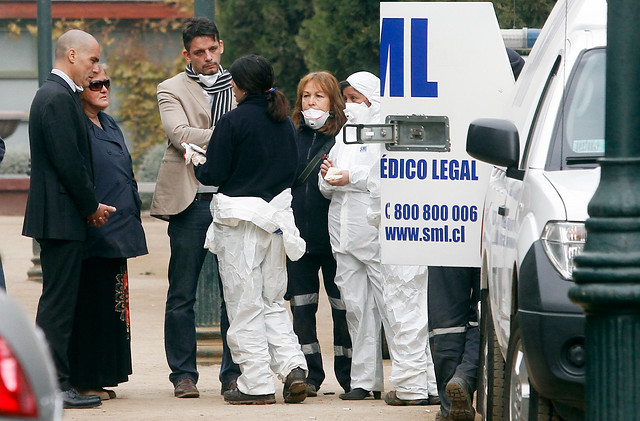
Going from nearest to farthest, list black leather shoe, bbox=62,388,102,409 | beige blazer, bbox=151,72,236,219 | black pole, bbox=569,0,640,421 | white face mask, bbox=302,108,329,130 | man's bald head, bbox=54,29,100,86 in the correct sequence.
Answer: black pole, bbox=569,0,640,421, black leather shoe, bbox=62,388,102,409, man's bald head, bbox=54,29,100,86, beige blazer, bbox=151,72,236,219, white face mask, bbox=302,108,329,130

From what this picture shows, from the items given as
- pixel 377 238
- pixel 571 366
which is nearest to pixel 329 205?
pixel 377 238

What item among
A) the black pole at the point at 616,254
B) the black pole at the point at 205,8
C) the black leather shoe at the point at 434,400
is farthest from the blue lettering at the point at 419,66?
the black pole at the point at 616,254

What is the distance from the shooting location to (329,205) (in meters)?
8.33

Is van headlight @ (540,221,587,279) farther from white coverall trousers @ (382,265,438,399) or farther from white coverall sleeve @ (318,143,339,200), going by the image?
white coverall sleeve @ (318,143,339,200)

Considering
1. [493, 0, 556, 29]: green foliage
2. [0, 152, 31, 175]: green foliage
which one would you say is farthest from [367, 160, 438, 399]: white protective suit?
[0, 152, 31, 175]: green foliage

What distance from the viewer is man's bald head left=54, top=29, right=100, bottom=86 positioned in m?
7.40

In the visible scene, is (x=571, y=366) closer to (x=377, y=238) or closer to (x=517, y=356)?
(x=517, y=356)

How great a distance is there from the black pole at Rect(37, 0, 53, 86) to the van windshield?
32.9 feet

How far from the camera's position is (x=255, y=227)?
24.5 ft

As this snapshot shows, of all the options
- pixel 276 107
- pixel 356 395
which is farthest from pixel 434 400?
pixel 276 107

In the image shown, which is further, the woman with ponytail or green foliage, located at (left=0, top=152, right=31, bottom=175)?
green foliage, located at (left=0, top=152, right=31, bottom=175)

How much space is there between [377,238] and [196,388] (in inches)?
57.1

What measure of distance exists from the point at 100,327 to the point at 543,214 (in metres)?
3.66

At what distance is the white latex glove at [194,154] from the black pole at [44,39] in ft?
23.3
